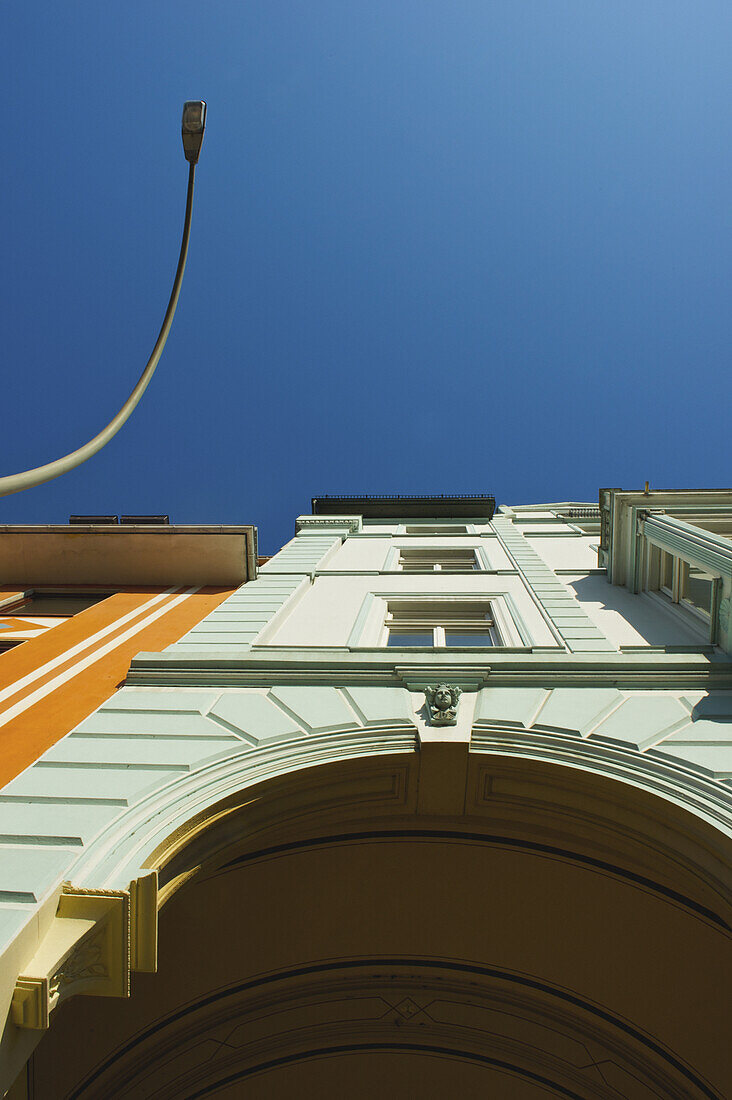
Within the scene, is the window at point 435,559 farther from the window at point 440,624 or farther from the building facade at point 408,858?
the building facade at point 408,858

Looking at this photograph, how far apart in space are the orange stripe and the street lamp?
406 cm

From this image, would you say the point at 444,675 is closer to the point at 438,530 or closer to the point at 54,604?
the point at 54,604

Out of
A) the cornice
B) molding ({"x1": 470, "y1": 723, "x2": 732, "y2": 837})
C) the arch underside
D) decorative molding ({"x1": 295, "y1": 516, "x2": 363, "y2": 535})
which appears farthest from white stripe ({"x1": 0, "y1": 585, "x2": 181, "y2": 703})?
decorative molding ({"x1": 295, "y1": 516, "x2": 363, "y2": 535})

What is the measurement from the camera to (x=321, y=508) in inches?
1109

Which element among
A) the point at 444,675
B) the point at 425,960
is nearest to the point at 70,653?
the point at 444,675

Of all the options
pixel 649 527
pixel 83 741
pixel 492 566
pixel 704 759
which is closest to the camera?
pixel 704 759

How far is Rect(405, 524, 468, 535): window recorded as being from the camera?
73.7 feet

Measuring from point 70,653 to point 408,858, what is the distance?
630cm

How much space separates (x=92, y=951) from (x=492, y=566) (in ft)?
42.2

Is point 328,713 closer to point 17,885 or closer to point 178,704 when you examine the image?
point 178,704

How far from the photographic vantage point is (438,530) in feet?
74.9

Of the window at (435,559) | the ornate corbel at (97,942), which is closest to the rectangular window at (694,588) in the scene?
the window at (435,559)

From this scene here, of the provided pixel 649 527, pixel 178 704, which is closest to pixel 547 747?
pixel 178 704

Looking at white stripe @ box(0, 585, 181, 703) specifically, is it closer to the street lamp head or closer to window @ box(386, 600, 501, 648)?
window @ box(386, 600, 501, 648)
